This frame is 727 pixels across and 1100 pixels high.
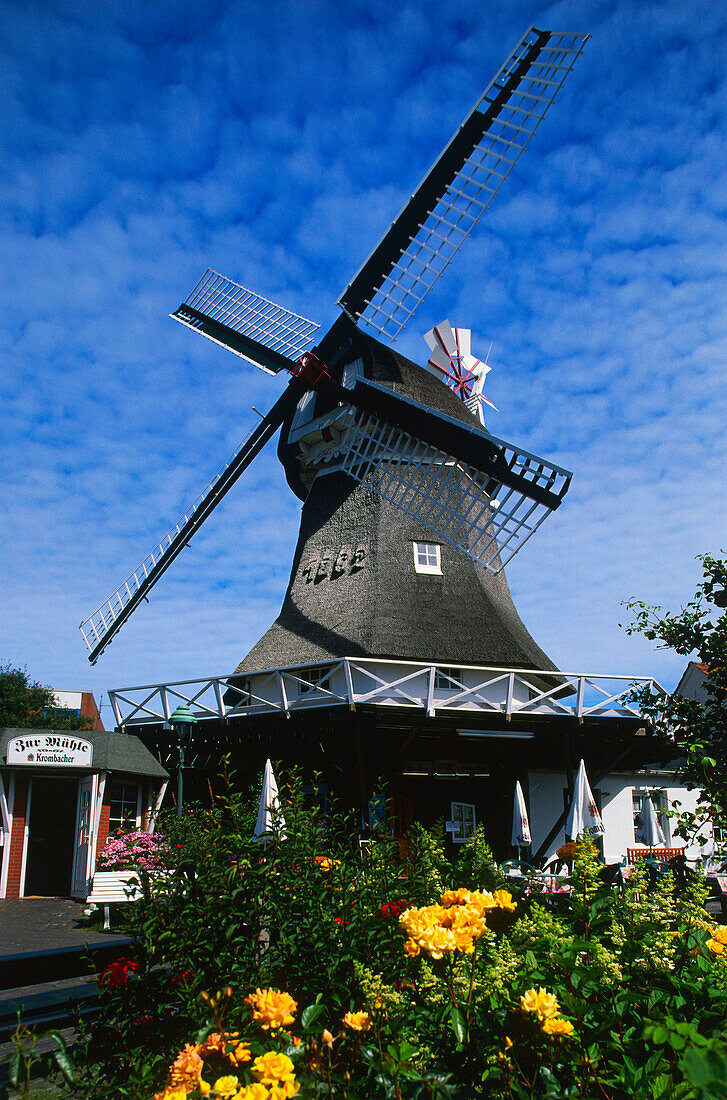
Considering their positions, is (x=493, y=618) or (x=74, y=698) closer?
(x=493, y=618)

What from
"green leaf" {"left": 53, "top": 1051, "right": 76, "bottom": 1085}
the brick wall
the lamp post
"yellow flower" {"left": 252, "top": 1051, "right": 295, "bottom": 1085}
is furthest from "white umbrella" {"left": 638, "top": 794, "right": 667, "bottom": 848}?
"yellow flower" {"left": 252, "top": 1051, "right": 295, "bottom": 1085}

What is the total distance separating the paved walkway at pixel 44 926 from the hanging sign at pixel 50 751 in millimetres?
2581

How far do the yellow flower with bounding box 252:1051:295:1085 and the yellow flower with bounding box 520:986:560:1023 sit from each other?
2.24 ft

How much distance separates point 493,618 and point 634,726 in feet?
11.1

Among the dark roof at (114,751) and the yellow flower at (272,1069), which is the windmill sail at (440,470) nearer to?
the dark roof at (114,751)

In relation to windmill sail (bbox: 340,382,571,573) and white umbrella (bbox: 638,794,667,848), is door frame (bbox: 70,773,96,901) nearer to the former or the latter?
windmill sail (bbox: 340,382,571,573)

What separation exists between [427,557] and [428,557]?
0.07 ft

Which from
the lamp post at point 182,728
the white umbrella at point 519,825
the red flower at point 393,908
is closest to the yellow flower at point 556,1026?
the red flower at point 393,908

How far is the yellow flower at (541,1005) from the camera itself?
2041 millimetres

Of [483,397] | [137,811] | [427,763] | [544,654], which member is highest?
[483,397]

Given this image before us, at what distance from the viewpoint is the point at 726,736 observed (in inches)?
224

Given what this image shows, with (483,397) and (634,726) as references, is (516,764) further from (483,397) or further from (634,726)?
(483,397)

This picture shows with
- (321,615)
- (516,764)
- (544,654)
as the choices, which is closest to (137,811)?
(321,615)

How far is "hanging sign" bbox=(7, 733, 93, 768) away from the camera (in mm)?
14992
